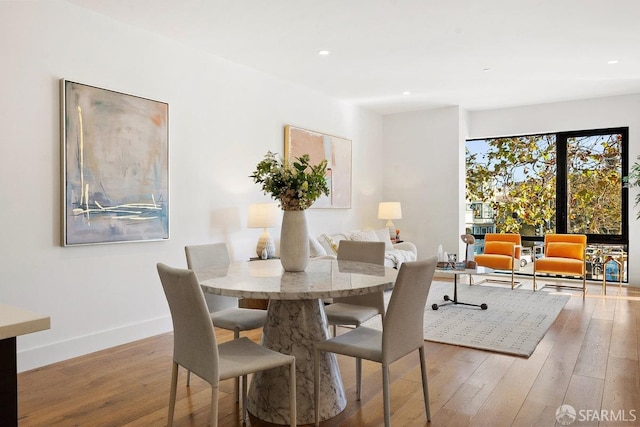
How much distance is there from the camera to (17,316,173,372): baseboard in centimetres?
326

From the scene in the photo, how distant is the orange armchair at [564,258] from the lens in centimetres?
581

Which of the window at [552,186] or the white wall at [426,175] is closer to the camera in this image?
the window at [552,186]

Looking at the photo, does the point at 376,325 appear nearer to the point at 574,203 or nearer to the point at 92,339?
the point at 92,339

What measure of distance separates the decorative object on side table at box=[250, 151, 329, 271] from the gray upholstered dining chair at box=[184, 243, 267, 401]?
393mm

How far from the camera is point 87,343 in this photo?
3.61m

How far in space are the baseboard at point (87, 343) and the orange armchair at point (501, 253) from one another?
422 cm

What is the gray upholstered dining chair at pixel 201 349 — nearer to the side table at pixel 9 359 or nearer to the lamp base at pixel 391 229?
the side table at pixel 9 359

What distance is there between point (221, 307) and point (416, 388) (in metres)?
1.35

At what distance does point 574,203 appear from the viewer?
7.09 metres

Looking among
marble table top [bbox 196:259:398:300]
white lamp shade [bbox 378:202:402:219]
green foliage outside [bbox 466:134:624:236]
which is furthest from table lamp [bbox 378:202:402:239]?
marble table top [bbox 196:259:398:300]

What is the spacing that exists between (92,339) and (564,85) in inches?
240

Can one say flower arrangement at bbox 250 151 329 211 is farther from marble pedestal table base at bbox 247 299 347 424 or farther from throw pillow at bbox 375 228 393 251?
throw pillow at bbox 375 228 393 251

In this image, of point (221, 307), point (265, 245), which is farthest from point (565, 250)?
point (221, 307)

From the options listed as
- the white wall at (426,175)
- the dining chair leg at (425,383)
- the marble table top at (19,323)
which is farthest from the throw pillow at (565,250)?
the marble table top at (19,323)
